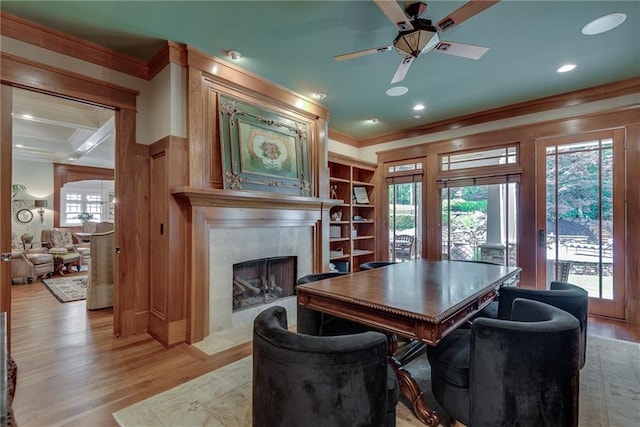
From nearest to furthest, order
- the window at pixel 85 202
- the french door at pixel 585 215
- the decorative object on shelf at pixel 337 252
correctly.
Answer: the french door at pixel 585 215
the decorative object on shelf at pixel 337 252
the window at pixel 85 202

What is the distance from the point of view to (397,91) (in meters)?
3.71

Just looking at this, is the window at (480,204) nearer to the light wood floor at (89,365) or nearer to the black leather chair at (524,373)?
the light wood floor at (89,365)

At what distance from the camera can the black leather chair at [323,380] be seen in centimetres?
118

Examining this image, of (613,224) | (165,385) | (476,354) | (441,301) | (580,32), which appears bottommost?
(165,385)

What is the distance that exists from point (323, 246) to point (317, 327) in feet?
6.94

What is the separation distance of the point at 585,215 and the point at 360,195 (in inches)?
130

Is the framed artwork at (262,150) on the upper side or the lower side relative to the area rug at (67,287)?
upper

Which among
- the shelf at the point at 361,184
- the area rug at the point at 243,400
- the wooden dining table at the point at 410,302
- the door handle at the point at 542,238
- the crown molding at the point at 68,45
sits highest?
the crown molding at the point at 68,45

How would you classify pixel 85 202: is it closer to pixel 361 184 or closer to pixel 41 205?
pixel 41 205

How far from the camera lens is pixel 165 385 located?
2.13m

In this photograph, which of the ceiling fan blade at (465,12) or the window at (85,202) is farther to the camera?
the window at (85,202)

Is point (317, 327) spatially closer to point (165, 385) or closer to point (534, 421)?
point (165, 385)

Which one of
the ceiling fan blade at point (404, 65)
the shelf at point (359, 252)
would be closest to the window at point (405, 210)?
the shelf at point (359, 252)

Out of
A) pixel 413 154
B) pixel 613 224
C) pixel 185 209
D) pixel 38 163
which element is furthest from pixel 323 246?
pixel 38 163
